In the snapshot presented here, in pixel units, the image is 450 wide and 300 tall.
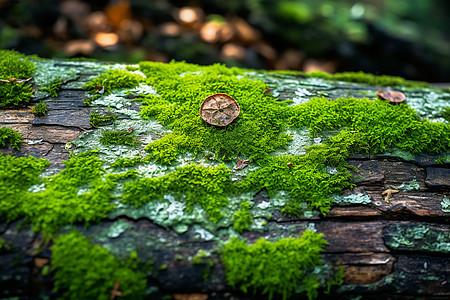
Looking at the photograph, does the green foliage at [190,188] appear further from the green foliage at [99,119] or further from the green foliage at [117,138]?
the green foliage at [99,119]

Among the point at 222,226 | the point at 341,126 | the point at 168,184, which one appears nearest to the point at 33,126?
the point at 168,184

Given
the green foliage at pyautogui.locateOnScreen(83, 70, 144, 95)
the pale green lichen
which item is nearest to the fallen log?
the pale green lichen

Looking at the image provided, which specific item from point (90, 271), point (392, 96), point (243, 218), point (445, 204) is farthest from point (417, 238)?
point (90, 271)

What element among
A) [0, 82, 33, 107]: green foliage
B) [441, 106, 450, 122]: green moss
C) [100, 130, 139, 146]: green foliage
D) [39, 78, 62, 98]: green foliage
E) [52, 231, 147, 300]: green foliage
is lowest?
[52, 231, 147, 300]: green foliage

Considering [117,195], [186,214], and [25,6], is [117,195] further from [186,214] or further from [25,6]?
[25,6]

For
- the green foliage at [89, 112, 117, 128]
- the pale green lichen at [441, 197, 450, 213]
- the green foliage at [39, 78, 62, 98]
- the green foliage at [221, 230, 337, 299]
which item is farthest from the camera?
the green foliage at [39, 78, 62, 98]

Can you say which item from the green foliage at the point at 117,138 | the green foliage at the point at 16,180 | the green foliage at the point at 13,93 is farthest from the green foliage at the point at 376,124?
the green foliage at the point at 13,93

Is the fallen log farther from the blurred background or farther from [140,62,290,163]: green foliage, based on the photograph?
the blurred background
